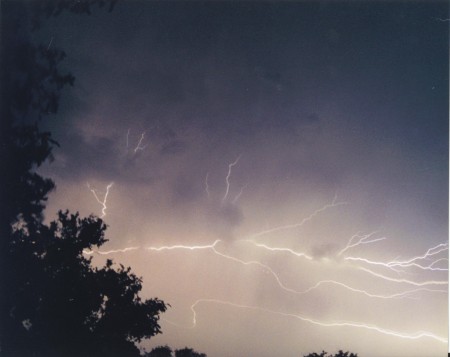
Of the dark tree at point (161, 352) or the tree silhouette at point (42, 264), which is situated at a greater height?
the tree silhouette at point (42, 264)

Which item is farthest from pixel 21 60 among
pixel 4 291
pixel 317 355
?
pixel 317 355

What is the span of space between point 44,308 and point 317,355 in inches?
604

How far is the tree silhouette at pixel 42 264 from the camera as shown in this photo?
10.4m

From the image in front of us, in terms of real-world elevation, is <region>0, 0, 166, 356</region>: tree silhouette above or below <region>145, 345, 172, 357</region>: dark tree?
above

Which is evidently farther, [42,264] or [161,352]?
[161,352]

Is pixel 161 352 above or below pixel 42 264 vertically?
below

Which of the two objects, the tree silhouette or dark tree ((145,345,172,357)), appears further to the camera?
dark tree ((145,345,172,357))

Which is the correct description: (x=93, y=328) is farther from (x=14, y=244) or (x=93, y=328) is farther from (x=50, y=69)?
(x=50, y=69)

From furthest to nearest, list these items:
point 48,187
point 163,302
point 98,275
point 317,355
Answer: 1. point 317,355
2. point 48,187
3. point 163,302
4. point 98,275

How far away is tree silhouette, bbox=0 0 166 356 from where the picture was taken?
10438 millimetres

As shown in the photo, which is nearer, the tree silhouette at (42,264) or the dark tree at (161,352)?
the tree silhouette at (42,264)

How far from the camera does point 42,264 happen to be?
11.3m

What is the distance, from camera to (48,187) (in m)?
12.9

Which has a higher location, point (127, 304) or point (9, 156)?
point (9, 156)
